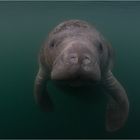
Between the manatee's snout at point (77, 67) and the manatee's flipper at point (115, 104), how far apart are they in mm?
2120

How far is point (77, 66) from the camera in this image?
3.89m

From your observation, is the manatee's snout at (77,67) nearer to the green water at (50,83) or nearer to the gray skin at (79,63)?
the gray skin at (79,63)

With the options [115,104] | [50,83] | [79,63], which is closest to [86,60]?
[79,63]

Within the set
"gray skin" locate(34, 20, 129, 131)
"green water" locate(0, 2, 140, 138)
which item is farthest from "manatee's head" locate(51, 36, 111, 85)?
"green water" locate(0, 2, 140, 138)

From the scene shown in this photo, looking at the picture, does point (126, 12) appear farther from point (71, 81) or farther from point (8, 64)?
point (71, 81)

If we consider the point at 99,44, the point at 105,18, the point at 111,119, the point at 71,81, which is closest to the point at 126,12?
the point at 105,18

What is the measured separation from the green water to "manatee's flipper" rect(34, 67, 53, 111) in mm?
506

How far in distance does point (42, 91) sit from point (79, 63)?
284cm

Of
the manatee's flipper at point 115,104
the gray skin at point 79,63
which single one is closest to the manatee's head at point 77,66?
the gray skin at point 79,63

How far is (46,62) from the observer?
5590 millimetres

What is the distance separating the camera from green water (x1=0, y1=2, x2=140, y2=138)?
7.69 meters

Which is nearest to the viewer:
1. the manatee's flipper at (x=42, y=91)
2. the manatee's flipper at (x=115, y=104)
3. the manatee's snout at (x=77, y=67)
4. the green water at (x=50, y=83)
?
the manatee's snout at (x=77, y=67)

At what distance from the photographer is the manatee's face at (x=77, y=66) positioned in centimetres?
392

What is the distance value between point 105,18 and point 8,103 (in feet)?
23.1
